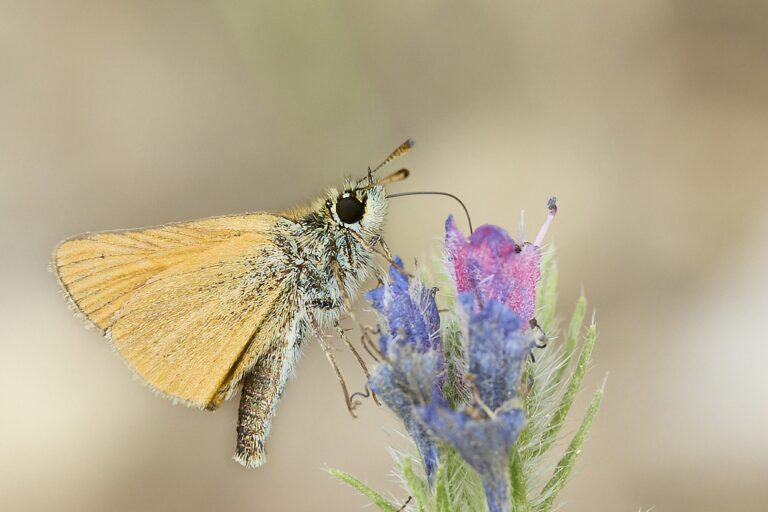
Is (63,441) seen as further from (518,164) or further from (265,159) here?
(518,164)

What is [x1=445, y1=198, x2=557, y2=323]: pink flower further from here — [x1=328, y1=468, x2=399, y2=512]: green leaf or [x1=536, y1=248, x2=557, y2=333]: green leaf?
Result: [x1=328, y1=468, x2=399, y2=512]: green leaf

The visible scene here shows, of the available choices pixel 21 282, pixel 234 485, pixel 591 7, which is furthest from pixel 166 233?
pixel 591 7

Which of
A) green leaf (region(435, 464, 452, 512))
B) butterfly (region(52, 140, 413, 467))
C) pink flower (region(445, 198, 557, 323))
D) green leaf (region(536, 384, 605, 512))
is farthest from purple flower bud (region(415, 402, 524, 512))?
butterfly (region(52, 140, 413, 467))

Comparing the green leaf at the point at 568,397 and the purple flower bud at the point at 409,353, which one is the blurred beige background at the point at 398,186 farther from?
the purple flower bud at the point at 409,353

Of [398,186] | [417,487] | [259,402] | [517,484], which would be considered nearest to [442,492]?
[417,487]

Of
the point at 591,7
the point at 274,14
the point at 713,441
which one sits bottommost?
the point at 713,441

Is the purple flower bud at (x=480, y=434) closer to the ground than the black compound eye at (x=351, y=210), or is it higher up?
closer to the ground

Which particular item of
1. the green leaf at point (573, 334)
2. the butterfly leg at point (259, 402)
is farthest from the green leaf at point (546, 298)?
the butterfly leg at point (259, 402)
